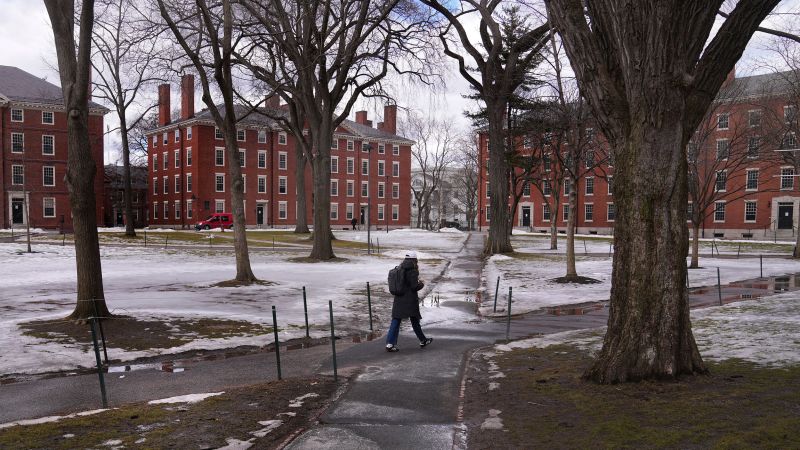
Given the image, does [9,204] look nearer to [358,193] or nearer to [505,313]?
[358,193]

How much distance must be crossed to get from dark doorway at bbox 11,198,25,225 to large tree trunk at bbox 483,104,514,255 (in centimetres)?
4637

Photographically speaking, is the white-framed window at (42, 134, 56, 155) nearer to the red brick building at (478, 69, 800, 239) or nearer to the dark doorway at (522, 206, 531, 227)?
the red brick building at (478, 69, 800, 239)

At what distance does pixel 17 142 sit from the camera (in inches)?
2146

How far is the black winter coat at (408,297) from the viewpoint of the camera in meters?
9.90

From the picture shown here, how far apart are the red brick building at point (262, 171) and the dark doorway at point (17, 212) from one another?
52.3ft

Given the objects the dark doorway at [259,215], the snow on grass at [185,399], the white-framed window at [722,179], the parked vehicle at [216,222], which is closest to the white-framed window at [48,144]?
the parked vehicle at [216,222]

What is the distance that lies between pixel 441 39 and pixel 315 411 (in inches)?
983

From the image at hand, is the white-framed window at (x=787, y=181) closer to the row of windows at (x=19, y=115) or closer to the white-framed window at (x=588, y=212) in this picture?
the white-framed window at (x=588, y=212)

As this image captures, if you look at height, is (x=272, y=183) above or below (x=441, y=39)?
below

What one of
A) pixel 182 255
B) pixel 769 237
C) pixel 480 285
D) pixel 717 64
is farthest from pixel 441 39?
pixel 769 237

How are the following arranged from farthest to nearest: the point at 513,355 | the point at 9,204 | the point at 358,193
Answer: the point at 358,193 → the point at 9,204 → the point at 513,355

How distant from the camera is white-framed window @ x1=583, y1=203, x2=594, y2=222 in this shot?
67.7 metres

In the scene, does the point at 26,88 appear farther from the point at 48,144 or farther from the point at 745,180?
the point at 745,180

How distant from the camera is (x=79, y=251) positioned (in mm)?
11359
